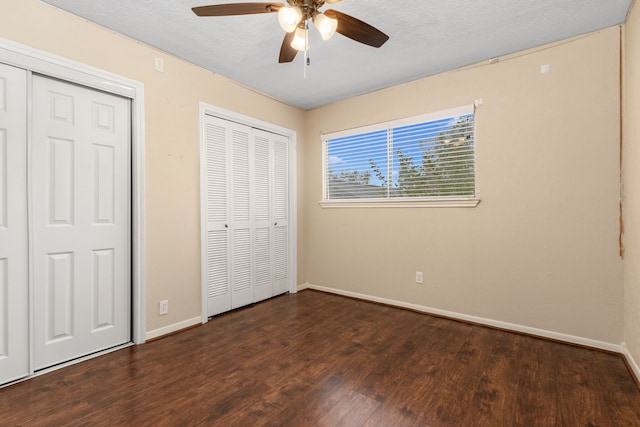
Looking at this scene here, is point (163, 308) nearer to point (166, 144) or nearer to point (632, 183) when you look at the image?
point (166, 144)

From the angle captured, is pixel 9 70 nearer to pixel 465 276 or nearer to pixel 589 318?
pixel 465 276

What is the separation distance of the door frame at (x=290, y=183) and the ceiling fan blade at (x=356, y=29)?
5.92ft

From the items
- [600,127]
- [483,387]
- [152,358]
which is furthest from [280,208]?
[600,127]

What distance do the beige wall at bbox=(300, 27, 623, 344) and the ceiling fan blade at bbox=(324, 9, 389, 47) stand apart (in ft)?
5.08

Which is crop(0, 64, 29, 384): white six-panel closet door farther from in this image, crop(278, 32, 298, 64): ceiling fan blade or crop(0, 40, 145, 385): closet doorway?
crop(278, 32, 298, 64): ceiling fan blade

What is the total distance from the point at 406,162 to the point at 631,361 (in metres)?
2.44

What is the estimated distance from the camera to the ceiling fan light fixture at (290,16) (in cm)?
163

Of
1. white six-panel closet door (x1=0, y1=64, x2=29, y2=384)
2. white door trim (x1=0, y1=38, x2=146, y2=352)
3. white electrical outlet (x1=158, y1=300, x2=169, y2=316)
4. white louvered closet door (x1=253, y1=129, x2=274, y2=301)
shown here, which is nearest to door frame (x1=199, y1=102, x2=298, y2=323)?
white louvered closet door (x1=253, y1=129, x2=274, y2=301)

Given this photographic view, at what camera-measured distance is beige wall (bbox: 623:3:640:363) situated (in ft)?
6.72

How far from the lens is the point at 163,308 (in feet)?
9.09

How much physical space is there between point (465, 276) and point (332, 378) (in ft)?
5.87

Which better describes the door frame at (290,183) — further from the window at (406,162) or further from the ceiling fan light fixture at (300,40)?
the ceiling fan light fixture at (300,40)

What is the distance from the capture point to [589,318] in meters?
2.51

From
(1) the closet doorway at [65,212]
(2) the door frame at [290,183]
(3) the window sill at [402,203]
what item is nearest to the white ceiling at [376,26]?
(2) the door frame at [290,183]
